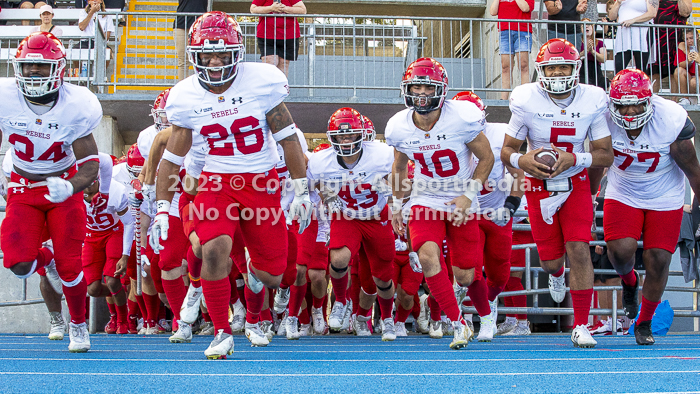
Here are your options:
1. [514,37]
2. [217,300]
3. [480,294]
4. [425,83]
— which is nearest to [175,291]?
[217,300]

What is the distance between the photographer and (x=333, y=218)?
269 inches

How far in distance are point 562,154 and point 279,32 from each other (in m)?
5.83

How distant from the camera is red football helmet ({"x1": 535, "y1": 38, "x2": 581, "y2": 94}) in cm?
533

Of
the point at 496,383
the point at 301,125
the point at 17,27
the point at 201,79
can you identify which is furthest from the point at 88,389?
the point at 17,27

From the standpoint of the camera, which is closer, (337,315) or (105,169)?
(105,169)

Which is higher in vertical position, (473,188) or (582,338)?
(473,188)

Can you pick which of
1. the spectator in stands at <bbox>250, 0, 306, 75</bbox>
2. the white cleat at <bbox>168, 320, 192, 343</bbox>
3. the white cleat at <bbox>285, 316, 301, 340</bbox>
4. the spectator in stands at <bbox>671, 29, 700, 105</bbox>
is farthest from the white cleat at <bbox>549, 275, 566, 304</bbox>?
the spectator in stands at <bbox>671, 29, 700, 105</bbox>

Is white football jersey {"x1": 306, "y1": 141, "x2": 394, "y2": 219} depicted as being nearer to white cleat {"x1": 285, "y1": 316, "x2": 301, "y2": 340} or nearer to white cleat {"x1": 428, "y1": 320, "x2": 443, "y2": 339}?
white cleat {"x1": 285, "y1": 316, "x2": 301, "y2": 340}

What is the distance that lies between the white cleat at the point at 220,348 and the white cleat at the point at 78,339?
3.85 feet

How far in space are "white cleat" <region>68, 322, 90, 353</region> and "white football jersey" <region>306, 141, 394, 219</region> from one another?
2502 millimetres

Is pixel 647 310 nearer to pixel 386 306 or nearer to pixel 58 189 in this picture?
pixel 386 306

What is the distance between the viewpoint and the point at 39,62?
4836 mm

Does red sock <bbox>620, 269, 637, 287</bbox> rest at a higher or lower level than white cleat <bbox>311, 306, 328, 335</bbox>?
higher

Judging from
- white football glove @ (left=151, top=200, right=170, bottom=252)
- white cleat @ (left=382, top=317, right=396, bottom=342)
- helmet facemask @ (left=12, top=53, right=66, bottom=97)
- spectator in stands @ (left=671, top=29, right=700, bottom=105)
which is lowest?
white cleat @ (left=382, top=317, right=396, bottom=342)
